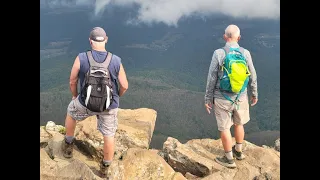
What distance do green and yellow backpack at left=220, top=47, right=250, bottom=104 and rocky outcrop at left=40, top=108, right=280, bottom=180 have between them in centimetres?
171

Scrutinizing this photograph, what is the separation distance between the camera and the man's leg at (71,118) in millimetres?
6545

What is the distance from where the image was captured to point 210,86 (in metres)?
6.94

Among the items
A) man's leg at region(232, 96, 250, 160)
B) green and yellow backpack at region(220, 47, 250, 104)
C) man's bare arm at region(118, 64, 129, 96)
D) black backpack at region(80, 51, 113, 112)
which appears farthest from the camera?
man's leg at region(232, 96, 250, 160)

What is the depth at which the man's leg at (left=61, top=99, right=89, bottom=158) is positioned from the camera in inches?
258

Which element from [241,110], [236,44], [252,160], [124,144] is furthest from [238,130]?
[124,144]

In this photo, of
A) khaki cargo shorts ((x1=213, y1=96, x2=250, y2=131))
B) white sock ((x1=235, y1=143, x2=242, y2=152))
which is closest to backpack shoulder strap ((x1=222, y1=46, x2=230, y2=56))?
khaki cargo shorts ((x1=213, y1=96, x2=250, y2=131))

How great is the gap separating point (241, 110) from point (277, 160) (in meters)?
1.92

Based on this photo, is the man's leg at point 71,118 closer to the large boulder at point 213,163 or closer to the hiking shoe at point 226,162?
the large boulder at point 213,163

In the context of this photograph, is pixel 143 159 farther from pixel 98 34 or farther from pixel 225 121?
pixel 98 34

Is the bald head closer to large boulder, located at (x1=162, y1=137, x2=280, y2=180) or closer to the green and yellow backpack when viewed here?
the green and yellow backpack

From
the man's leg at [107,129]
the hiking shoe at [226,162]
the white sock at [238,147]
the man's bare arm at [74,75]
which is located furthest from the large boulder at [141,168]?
the white sock at [238,147]

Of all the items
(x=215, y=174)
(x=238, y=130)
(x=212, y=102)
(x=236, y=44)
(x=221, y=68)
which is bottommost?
(x=215, y=174)

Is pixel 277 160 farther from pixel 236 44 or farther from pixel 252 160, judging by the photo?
pixel 236 44

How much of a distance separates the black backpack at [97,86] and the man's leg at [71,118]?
1.02 ft
